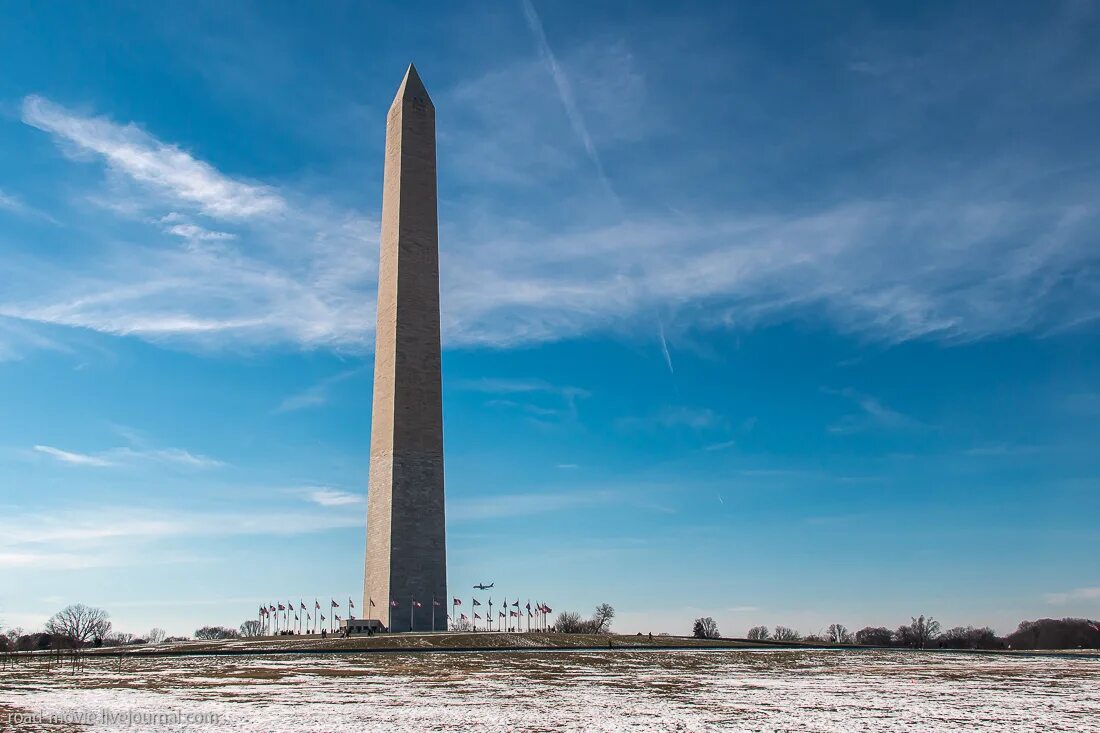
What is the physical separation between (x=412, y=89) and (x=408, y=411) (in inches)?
920

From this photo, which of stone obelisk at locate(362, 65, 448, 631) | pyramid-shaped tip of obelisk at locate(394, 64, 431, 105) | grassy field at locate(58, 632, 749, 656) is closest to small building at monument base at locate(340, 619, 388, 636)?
stone obelisk at locate(362, 65, 448, 631)

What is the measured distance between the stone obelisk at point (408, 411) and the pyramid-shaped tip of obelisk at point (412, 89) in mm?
436

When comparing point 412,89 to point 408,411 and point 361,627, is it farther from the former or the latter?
point 361,627

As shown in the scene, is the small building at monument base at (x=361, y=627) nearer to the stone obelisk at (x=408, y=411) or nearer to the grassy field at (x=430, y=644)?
the stone obelisk at (x=408, y=411)

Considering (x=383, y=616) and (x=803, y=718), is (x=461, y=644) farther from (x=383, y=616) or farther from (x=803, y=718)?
(x=803, y=718)

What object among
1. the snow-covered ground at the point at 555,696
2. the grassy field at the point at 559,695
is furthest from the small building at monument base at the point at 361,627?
the snow-covered ground at the point at 555,696

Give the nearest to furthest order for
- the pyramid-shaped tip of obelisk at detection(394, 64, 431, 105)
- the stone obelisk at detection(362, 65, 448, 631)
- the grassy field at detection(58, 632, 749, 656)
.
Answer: the grassy field at detection(58, 632, 749, 656) → the stone obelisk at detection(362, 65, 448, 631) → the pyramid-shaped tip of obelisk at detection(394, 64, 431, 105)

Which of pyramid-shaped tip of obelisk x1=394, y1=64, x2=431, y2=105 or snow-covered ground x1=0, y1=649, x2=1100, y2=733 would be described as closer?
snow-covered ground x1=0, y1=649, x2=1100, y2=733

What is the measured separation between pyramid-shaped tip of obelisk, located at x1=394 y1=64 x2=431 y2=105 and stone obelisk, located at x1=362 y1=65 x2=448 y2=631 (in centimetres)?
44

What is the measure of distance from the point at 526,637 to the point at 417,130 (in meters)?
34.9

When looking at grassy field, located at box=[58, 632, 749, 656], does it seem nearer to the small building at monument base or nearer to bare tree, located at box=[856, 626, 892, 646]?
the small building at monument base

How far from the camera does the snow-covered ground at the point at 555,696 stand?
49.8 feet

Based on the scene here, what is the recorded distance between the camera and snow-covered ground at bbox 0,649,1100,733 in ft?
49.8

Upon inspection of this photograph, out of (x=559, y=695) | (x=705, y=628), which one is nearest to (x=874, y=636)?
(x=705, y=628)
